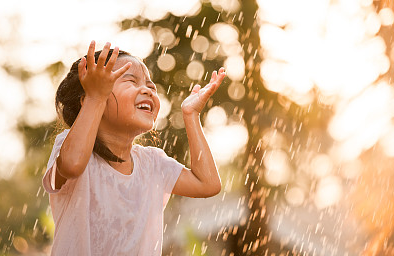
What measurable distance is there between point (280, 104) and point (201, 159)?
444 cm

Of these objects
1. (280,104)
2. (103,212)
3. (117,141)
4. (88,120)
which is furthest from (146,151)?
(280,104)

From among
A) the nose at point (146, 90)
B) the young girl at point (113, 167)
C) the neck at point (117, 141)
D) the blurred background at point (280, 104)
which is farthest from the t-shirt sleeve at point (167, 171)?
the blurred background at point (280, 104)

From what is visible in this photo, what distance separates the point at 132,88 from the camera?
1.65m

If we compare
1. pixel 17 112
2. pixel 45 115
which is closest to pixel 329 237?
pixel 45 115

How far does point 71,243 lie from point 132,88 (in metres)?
0.51

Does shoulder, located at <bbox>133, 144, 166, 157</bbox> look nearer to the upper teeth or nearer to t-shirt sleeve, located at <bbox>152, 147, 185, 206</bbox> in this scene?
t-shirt sleeve, located at <bbox>152, 147, 185, 206</bbox>

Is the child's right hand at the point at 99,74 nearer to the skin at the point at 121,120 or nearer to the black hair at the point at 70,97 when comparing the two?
the skin at the point at 121,120

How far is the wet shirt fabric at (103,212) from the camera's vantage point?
147 cm

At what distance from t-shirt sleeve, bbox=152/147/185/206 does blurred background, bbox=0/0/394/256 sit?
155 inches

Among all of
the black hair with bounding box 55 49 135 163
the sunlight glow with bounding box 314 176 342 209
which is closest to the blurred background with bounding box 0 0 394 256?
the sunlight glow with bounding box 314 176 342 209

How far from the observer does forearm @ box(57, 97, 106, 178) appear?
1.39m

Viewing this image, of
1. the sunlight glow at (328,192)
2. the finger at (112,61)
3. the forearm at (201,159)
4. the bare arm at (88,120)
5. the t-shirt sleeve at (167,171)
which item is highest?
the finger at (112,61)

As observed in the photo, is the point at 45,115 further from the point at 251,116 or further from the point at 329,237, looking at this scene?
the point at 329,237

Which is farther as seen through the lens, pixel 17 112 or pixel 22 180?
pixel 22 180
